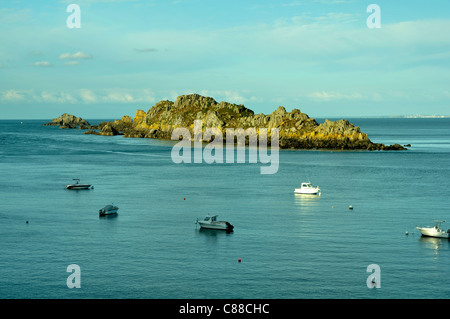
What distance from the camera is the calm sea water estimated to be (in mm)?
49125

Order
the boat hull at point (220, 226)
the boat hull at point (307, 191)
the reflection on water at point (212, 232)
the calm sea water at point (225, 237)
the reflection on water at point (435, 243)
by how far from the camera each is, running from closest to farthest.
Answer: the calm sea water at point (225, 237), the reflection on water at point (435, 243), the reflection on water at point (212, 232), the boat hull at point (220, 226), the boat hull at point (307, 191)

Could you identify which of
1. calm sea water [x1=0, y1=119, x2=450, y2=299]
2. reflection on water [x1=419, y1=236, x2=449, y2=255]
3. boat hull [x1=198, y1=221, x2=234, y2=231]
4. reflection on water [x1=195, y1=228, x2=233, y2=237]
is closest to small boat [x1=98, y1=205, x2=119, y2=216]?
calm sea water [x1=0, y1=119, x2=450, y2=299]

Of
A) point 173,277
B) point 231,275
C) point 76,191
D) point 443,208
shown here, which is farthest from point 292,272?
point 76,191

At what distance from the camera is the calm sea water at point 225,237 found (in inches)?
1934

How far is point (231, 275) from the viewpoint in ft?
171

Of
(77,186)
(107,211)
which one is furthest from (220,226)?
(77,186)

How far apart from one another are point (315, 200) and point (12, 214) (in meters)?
53.6

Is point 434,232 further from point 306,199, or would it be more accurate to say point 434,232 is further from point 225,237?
point 306,199

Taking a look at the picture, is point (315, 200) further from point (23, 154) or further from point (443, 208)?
point (23, 154)

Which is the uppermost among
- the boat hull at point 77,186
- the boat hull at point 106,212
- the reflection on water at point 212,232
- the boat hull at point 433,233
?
the boat hull at point 77,186

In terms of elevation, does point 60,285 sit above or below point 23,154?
below

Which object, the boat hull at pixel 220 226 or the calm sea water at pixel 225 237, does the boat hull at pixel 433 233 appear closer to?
the calm sea water at pixel 225 237

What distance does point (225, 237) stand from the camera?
2687 inches

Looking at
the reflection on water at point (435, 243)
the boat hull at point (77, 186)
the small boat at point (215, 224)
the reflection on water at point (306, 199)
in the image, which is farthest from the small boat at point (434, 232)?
the boat hull at point (77, 186)
